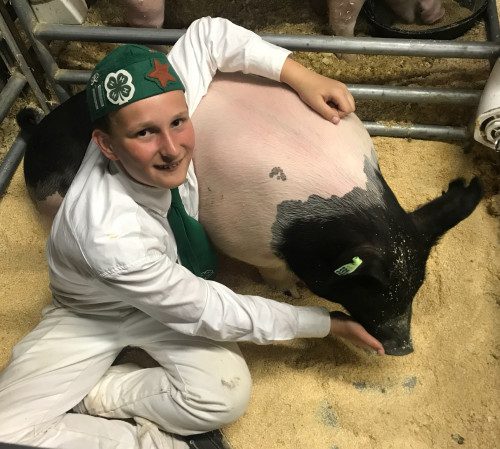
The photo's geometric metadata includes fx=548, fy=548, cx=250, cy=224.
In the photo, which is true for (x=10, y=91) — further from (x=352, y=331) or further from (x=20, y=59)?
(x=352, y=331)

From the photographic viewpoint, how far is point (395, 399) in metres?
1.28

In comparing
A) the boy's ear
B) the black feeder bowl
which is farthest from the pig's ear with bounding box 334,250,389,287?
the black feeder bowl

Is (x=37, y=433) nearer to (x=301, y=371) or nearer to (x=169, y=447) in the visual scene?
(x=169, y=447)

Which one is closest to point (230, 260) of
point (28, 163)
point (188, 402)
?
point (188, 402)

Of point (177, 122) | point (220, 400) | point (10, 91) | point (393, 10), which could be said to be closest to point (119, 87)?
point (177, 122)

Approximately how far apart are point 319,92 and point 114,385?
80 cm

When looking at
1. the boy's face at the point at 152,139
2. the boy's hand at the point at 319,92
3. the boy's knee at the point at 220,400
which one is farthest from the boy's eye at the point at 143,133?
the boy's knee at the point at 220,400

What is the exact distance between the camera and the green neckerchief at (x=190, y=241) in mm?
1139

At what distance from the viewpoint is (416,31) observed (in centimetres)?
169

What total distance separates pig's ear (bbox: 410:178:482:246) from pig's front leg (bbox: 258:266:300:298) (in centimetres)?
39

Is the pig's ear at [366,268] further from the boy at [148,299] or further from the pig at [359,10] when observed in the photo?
the pig at [359,10]

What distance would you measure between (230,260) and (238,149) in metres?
0.42

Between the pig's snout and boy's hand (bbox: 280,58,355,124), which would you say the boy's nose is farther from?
the pig's snout

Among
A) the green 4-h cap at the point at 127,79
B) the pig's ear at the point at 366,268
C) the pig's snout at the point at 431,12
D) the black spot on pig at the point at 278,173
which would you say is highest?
the green 4-h cap at the point at 127,79
